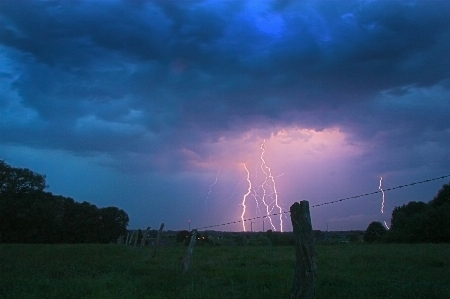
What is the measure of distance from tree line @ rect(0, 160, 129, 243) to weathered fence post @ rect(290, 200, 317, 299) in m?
52.1

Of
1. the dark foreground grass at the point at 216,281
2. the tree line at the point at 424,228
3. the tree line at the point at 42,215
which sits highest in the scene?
the tree line at the point at 42,215

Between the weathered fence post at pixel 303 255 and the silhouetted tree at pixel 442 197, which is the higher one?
the silhouetted tree at pixel 442 197

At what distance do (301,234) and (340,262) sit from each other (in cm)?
1033

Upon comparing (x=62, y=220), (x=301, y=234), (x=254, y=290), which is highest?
(x=62, y=220)

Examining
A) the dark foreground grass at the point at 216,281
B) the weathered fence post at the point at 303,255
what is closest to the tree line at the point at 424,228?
the dark foreground grass at the point at 216,281

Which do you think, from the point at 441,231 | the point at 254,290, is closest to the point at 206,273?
the point at 254,290

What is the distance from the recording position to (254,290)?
10344 mm

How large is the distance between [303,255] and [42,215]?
5334 cm

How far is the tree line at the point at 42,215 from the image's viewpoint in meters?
54.2

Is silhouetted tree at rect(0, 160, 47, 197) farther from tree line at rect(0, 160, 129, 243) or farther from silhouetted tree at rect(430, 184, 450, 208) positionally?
silhouetted tree at rect(430, 184, 450, 208)

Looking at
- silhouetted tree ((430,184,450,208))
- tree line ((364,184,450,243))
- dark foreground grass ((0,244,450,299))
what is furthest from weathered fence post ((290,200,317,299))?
silhouetted tree ((430,184,450,208))

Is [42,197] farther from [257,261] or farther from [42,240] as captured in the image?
[257,261]

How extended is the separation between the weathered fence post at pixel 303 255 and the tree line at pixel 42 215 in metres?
52.1

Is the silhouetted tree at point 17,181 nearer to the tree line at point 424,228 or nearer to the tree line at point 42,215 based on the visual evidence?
the tree line at point 42,215
